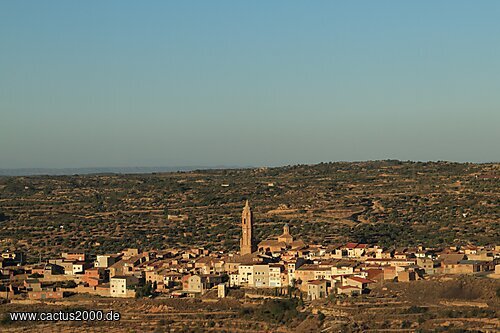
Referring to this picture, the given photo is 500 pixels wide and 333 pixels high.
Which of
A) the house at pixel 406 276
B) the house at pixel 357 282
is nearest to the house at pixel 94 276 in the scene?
the house at pixel 357 282

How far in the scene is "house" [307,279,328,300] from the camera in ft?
168

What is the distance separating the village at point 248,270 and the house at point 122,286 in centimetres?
2

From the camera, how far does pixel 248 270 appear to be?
55844mm

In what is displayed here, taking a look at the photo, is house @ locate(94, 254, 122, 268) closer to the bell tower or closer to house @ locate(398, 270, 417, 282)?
the bell tower

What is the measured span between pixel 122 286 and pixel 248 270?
5342mm

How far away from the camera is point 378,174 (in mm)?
113000

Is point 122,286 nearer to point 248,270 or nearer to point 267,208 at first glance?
point 248,270

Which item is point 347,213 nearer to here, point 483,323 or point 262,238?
point 262,238

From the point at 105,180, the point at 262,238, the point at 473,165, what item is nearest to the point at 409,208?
the point at 262,238

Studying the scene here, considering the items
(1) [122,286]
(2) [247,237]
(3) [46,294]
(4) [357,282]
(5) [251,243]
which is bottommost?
(3) [46,294]

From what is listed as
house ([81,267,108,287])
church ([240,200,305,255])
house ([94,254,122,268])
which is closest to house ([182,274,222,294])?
house ([81,267,108,287])

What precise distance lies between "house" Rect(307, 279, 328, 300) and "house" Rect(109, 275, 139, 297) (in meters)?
8.14

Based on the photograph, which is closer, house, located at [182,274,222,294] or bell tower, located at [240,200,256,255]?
house, located at [182,274,222,294]

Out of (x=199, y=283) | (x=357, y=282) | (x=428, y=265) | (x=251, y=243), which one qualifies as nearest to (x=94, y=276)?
(x=199, y=283)
